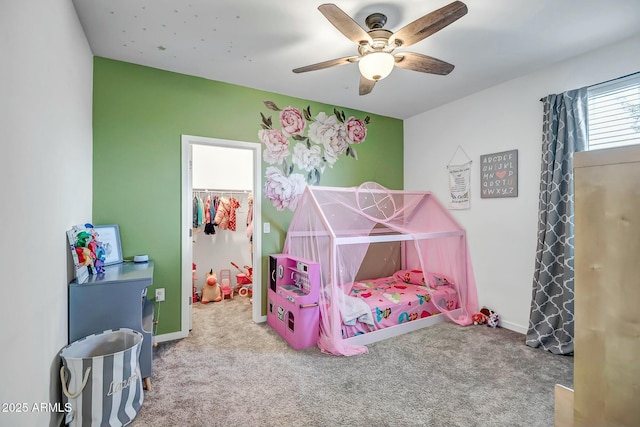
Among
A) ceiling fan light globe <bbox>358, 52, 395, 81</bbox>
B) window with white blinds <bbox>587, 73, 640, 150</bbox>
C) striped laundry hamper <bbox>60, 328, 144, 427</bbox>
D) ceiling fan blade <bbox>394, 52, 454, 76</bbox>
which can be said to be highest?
ceiling fan blade <bbox>394, 52, 454, 76</bbox>

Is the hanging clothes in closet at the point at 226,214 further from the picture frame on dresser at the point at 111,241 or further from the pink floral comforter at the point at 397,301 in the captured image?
the pink floral comforter at the point at 397,301

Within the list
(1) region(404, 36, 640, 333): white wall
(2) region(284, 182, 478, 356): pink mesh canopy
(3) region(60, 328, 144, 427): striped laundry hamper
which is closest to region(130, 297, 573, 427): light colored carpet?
(3) region(60, 328, 144, 427): striped laundry hamper

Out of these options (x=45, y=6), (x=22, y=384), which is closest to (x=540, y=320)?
(x=22, y=384)

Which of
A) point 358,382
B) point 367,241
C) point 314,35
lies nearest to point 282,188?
point 367,241

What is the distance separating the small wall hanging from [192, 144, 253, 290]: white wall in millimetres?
2832

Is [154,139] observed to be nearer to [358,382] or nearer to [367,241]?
[367,241]

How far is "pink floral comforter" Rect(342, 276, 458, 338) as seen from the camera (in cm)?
292

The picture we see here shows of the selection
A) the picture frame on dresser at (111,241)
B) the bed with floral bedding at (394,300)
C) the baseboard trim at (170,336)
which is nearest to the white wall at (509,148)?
the bed with floral bedding at (394,300)

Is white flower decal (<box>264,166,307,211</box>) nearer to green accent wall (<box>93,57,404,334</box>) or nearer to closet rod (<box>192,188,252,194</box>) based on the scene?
green accent wall (<box>93,57,404,334</box>)

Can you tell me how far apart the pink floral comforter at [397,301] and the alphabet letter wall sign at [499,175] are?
1.23 meters

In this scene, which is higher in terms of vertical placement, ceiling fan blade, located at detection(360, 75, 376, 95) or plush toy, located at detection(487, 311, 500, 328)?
ceiling fan blade, located at detection(360, 75, 376, 95)

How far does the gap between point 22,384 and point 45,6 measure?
178 centimetres

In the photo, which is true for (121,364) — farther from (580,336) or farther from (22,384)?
(580,336)

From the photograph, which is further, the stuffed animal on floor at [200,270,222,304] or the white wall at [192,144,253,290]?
the white wall at [192,144,253,290]
